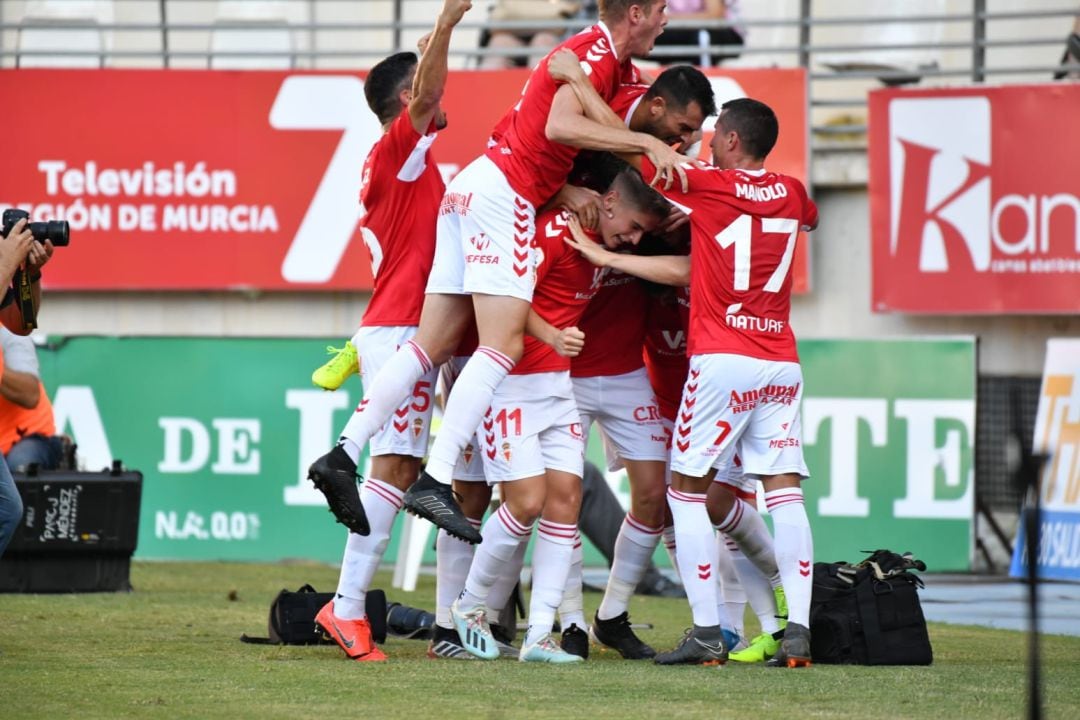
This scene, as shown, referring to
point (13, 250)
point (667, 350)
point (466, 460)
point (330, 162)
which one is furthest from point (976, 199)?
point (13, 250)

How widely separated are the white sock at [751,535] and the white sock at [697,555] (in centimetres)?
47

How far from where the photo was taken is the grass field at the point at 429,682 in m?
5.07

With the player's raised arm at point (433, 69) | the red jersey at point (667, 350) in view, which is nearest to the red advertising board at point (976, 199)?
the red jersey at point (667, 350)

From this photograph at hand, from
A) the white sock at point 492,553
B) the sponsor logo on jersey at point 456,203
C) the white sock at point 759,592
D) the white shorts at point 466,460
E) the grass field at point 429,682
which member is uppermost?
the sponsor logo on jersey at point 456,203

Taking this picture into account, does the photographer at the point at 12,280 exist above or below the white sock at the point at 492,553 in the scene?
above

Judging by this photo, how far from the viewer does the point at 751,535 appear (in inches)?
276

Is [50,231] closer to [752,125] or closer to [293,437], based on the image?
[752,125]

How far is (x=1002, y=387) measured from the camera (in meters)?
12.9

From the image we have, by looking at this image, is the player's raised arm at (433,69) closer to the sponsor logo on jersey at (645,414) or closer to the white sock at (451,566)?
the sponsor logo on jersey at (645,414)

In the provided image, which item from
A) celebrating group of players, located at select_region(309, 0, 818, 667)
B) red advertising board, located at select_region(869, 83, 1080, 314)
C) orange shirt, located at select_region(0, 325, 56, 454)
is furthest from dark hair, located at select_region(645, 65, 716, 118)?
red advertising board, located at select_region(869, 83, 1080, 314)

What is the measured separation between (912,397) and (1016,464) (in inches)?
371

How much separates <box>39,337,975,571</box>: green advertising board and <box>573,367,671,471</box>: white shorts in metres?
5.06

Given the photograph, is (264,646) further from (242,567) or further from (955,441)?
(955,441)

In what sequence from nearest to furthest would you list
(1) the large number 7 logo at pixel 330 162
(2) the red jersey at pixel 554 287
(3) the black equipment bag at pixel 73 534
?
(2) the red jersey at pixel 554 287 < (3) the black equipment bag at pixel 73 534 < (1) the large number 7 logo at pixel 330 162
